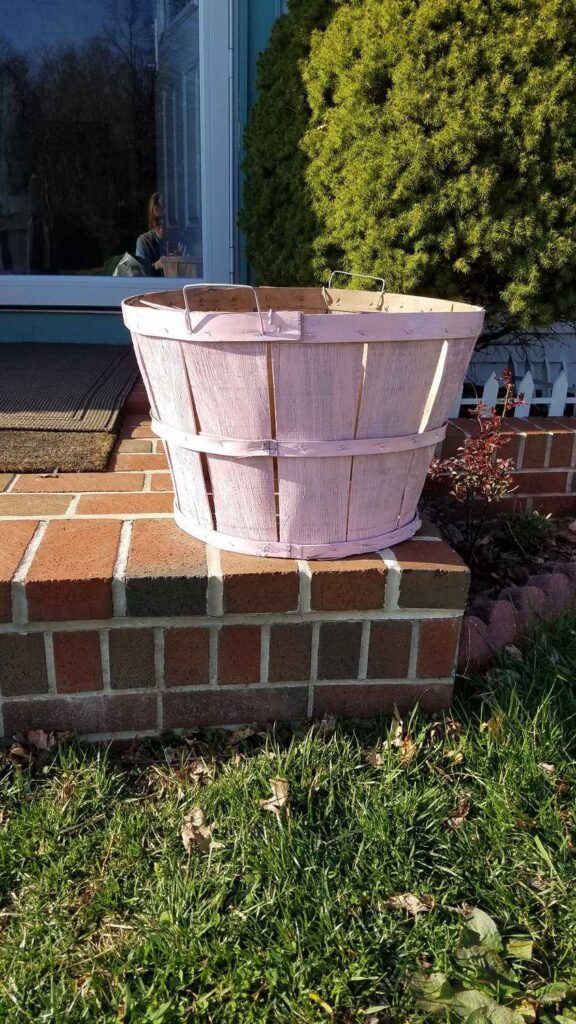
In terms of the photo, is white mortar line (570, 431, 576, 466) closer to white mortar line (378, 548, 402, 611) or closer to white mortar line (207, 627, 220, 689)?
white mortar line (378, 548, 402, 611)

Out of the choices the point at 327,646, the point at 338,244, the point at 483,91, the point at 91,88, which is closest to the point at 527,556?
the point at 327,646

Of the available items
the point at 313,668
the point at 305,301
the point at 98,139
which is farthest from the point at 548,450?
the point at 98,139

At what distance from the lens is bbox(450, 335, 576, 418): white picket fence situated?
10.2 feet

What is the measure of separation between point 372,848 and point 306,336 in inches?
38.5

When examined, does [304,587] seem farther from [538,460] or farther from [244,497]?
[538,460]

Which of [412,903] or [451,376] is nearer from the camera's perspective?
[412,903]

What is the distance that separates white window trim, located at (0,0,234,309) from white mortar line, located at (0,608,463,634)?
8.45 feet

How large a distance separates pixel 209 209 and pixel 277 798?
11.3 feet

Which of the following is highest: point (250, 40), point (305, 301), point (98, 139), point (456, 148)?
point (250, 40)

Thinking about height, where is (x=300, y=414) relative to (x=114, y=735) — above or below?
above

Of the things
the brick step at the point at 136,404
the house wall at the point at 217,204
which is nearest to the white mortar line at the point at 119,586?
the brick step at the point at 136,404

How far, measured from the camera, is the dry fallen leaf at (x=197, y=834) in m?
1.52

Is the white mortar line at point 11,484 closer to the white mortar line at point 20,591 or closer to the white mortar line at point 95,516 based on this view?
the white mortar line at point 95,516

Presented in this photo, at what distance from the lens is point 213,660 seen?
1771 mm
